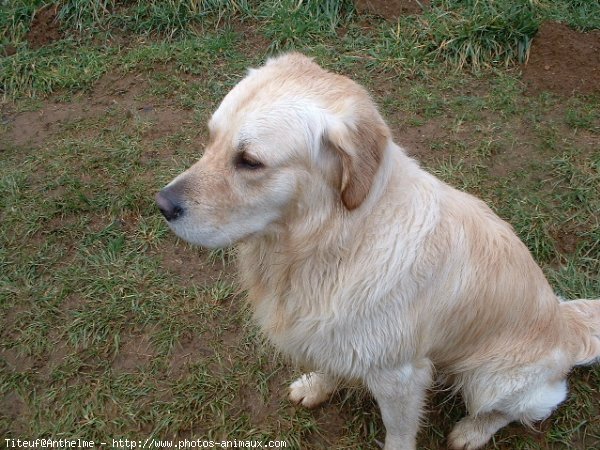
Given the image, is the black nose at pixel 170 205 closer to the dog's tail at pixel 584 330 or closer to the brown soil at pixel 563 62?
the dog's tail at pixel 584 330

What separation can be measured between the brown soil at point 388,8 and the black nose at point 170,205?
403 centimetres

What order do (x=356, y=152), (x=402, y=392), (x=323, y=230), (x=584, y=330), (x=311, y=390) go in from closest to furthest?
(x=356, y=152) < (x=323, y=230) < (x=402, y=392) < (x=584, y=330) < (x=311, y=390)

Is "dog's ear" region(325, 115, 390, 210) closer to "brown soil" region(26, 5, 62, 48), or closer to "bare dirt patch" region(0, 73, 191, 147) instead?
"bare dirt patch" region(0, 73, 191, 147)

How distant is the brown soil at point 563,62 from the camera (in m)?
4.60

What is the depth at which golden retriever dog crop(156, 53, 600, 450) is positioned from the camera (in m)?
1.85

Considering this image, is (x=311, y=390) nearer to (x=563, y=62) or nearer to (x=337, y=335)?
(x=337, y=335)

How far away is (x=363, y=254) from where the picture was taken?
2008mm

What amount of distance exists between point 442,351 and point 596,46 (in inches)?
151

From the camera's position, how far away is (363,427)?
9.28 feet

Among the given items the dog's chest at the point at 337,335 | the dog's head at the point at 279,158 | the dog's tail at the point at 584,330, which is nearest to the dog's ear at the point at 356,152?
the dog's head at the point at 279,158

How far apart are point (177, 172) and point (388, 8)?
2.84m

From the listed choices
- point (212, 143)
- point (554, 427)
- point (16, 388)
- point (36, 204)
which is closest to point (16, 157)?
point (36, 204)

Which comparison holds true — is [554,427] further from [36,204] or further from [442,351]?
[36,204]

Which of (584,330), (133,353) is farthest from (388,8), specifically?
(133,353)
